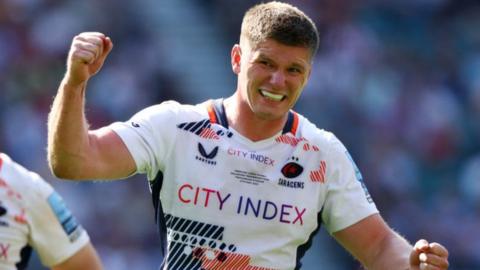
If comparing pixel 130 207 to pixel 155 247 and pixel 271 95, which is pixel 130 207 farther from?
pixel 271 95

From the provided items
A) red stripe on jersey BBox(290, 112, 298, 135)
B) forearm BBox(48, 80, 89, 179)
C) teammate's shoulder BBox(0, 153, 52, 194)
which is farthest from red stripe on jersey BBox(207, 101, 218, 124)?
teammate's shoulder BBox(0, 153, 52, 194)

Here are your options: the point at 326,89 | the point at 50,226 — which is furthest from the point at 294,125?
the point at 326,89

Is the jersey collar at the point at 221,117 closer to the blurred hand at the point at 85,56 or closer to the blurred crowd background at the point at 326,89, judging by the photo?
the blurred hand at the point at 85,56

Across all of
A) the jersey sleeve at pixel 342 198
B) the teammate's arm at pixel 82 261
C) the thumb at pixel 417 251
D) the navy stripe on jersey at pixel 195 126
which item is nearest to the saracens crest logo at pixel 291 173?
the jersey sleeve at pixel 342 198

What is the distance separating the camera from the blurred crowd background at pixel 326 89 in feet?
47.1

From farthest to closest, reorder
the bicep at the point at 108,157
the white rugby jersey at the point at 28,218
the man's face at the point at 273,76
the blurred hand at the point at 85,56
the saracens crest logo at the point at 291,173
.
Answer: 1. the saracens crest logo at the point at 291,173
2. the man's face at the point at 273,76
3. the bicep at the point at 108,157
4. the blurred hand at the point at 85,56
5. the white rugby jersey at the point at 28,218

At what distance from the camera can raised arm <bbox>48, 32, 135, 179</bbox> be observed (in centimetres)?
597

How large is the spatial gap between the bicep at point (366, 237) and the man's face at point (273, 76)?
717 mm

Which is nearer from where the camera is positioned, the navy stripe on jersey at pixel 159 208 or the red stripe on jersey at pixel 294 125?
the navy stripe on jersey at pixel 159 208

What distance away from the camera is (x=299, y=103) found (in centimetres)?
1482

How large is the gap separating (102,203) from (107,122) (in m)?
0.99

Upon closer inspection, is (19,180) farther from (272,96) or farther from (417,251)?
(417,251)

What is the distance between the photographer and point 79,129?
6105 millimetres

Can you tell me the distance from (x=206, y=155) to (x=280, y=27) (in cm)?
75
